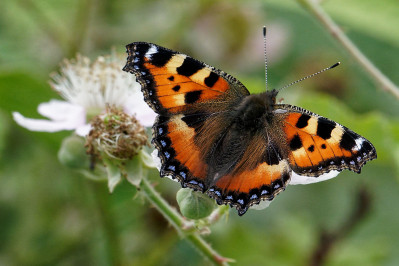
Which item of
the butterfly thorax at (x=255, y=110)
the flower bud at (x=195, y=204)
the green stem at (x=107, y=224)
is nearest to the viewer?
the flower bud at (x=195, y=204)

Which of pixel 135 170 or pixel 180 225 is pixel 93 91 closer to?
pixel 135 170

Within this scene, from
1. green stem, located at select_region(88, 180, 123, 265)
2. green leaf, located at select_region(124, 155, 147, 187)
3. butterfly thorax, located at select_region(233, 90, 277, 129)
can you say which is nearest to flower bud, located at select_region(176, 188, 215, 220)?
green leaf, located at select_region(124, 155, 147, 187)

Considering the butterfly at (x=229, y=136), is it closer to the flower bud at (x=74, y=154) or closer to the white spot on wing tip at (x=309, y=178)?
the white spot on wing tip at (x=309, y=178)

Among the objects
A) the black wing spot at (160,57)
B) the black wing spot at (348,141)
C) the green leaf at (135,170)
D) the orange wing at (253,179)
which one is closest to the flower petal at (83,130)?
the green leaf at (135,170)

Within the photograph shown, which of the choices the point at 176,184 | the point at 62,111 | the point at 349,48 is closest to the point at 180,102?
the point at 62,111

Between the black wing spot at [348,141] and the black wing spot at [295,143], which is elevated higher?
the black wing spot at [295,143]

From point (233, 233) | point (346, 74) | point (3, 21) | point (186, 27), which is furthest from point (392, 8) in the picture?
point (3, 21)

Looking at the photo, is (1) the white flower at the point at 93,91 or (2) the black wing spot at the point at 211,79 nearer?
(2) the black wing spot at the point at 211,79

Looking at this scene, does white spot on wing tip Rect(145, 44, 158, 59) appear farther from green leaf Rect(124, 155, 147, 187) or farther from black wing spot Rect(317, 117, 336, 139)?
black wing spot Rect(317, 117, 336, 139)
